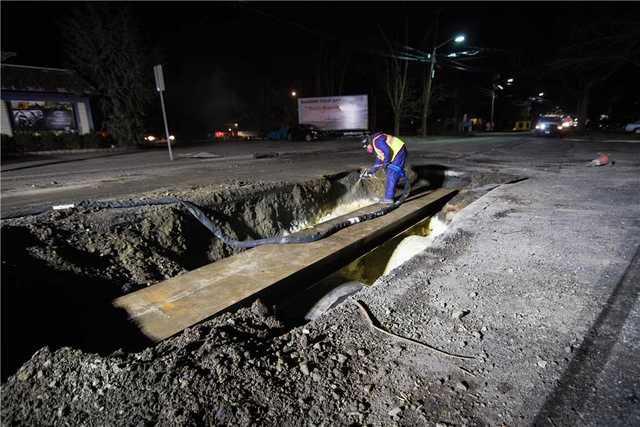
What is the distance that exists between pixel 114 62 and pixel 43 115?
5247mm

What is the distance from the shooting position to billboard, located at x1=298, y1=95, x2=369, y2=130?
28.1 metres

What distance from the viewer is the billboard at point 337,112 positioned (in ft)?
92.3

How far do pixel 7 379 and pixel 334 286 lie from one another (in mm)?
3379

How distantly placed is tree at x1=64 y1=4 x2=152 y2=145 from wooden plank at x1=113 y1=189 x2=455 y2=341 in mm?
20011

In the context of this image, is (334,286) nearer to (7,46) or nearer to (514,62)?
(7,46)

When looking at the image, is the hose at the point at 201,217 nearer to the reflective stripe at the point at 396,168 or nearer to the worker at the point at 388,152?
the worker at the point at 388,152

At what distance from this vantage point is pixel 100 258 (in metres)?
3.89

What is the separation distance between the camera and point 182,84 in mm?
38406

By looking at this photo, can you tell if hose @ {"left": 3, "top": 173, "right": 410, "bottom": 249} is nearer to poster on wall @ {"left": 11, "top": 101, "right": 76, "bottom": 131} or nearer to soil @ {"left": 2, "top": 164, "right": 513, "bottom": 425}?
soil @ {"left": 2, "top": 164, "right": 513, "bottom": 425}

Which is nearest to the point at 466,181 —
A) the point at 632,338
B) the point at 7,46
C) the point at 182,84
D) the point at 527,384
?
the point at 632,338

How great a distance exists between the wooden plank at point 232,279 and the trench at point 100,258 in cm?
19

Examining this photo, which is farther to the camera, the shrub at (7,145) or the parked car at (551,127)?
the parked car at (551,127)

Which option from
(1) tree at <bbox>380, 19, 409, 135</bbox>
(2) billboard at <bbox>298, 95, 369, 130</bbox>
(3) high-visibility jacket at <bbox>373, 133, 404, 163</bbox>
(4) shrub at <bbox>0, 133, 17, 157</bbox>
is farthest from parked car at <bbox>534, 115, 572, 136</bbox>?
(4) shrub at <bbox>0, 133, 17, 157</bbox>

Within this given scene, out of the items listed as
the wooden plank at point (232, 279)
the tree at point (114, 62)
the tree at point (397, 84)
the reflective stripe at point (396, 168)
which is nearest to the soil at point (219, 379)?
the wooden plank at point (232, 279)
